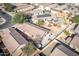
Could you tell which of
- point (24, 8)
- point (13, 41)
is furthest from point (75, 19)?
point (13, 41)

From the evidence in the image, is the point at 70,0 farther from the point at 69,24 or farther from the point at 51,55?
the point at 51,55

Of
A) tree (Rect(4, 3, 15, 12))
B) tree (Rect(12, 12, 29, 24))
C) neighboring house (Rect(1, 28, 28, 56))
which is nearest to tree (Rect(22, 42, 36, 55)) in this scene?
neighboring house (Rect(1, 28, 28, 56))

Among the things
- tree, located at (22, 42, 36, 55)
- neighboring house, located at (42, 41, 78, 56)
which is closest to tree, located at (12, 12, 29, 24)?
tree, located at (22, 42, 36, 55)

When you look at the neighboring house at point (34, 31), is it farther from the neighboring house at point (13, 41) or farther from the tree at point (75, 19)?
the tree at point (75, 19)

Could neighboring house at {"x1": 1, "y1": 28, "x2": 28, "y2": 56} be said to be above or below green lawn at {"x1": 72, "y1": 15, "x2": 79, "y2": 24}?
below

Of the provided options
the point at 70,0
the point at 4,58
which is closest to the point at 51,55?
the point at 4,58

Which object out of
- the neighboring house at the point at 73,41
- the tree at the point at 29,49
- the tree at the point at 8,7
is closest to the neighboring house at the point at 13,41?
the tree at the point at 29,49

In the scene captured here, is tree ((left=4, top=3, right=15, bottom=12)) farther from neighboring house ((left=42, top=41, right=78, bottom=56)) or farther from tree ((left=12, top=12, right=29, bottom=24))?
neighboring house ((left=42, top=41, right=78, bottom=56))

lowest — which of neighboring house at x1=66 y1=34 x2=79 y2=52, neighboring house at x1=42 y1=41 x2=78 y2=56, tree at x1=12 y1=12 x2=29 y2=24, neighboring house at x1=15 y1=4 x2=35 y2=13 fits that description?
neighboring house at x1=42 y1=41 x2=78 y2=56
